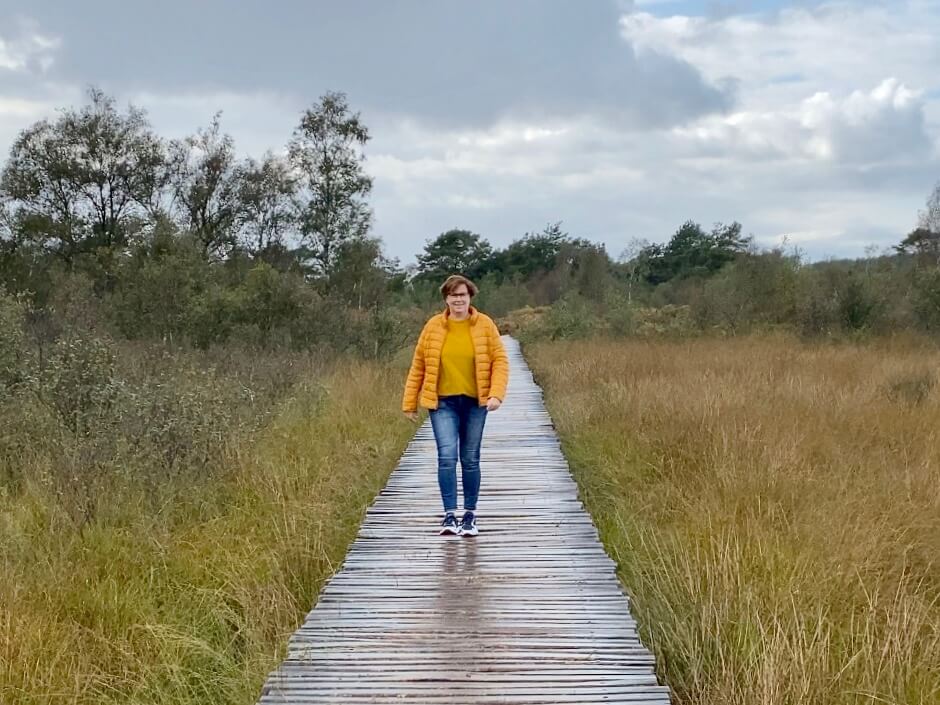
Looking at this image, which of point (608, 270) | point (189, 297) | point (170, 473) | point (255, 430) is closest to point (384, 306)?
point (189, 297)

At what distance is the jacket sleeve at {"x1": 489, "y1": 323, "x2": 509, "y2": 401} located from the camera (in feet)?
17.7

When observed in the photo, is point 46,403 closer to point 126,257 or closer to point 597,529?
point 597,529

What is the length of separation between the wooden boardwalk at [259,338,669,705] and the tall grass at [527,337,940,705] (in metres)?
0.30

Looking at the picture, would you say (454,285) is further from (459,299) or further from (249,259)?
(249,259)

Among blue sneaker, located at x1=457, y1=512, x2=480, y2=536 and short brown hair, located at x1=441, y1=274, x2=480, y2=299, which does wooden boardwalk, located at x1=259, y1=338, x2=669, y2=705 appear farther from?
short brown hair, located at x1=441, y1=274, x2=480, y2=299

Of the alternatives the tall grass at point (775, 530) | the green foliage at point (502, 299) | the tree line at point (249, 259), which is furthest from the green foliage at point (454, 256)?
the tall grass at point (775, 530)

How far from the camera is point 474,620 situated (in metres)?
4.21

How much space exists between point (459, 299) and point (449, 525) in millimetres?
1662

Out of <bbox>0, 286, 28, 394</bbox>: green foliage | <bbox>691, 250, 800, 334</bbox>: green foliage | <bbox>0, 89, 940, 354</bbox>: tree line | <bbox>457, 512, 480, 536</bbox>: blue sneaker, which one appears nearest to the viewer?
<bbox>457, 512, 480, 536</bbox>: blue sneaker

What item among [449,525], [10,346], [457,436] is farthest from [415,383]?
[10,346]

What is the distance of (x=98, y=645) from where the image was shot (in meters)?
→ 4.03

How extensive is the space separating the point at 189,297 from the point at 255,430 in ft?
29.6

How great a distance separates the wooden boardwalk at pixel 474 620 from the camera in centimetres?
347

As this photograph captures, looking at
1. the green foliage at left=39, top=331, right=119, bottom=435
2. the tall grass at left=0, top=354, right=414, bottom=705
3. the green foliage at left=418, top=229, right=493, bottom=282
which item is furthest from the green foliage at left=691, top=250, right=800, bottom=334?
the green foliage at left=418, top=229, right=493, bottom=282
